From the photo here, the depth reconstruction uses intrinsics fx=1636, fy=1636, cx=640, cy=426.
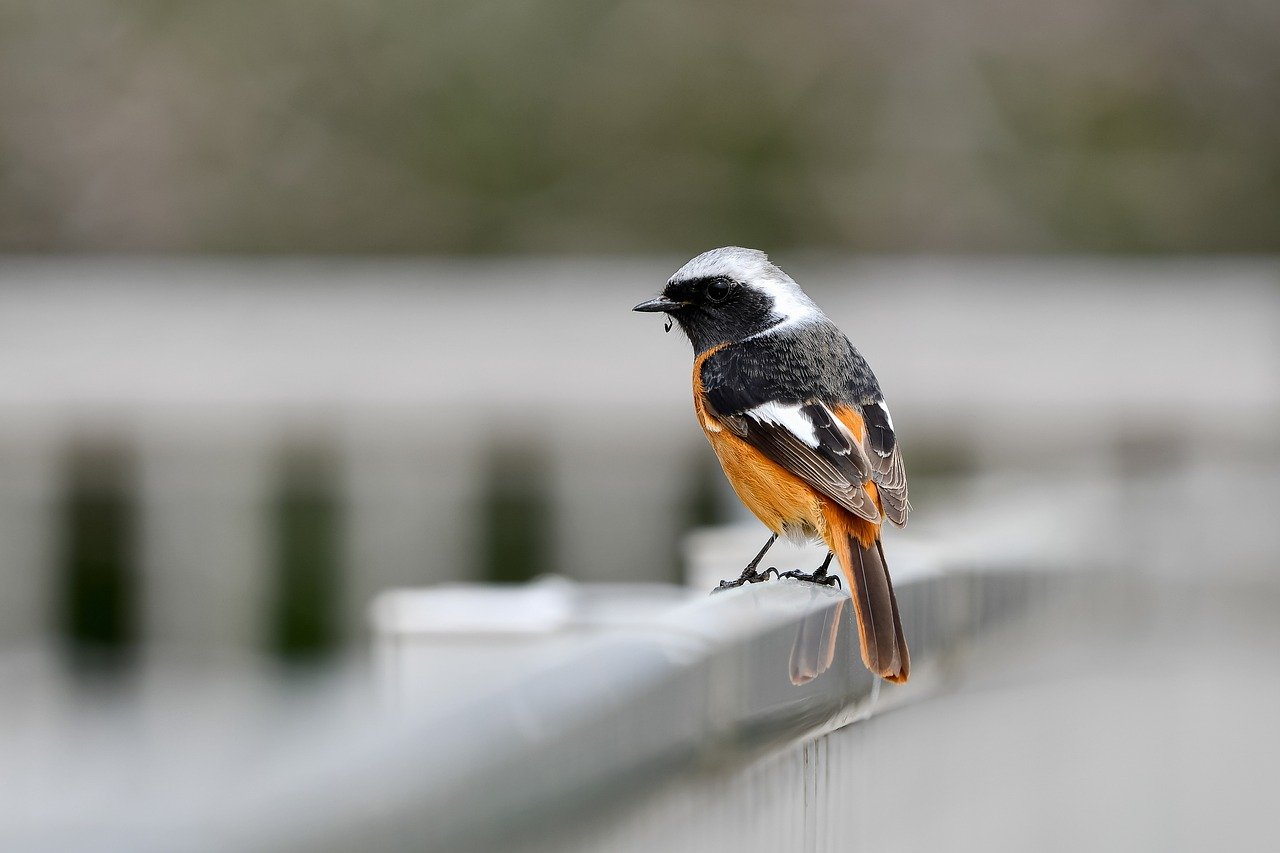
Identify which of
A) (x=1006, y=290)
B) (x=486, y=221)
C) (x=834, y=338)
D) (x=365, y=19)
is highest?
(x=365, y=19)

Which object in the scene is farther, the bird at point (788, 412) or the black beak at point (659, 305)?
the black beak at point (659, 305)

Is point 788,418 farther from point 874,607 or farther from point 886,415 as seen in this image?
point 874,607

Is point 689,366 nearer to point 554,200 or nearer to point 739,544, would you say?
point 739,544

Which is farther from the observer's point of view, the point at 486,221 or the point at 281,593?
the point at 486,221

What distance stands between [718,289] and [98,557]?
299cm

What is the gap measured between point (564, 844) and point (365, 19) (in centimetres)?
1374

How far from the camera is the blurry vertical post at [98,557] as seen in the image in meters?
5.70

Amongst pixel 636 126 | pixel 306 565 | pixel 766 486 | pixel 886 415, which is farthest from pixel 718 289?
pixel 636 126

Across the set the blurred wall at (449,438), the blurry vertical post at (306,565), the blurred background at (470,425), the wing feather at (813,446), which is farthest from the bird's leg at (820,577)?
the blurry vertical post at (306,565)

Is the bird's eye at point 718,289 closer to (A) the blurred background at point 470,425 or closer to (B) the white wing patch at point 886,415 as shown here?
(B) the white wing patch at point 886,415

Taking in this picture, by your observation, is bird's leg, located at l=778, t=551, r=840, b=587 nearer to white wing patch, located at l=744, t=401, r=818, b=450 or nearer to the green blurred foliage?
white wing patch, located at l=744, t=401, r=818, b=450

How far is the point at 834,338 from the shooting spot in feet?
11.4

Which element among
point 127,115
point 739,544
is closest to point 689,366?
point 739,544

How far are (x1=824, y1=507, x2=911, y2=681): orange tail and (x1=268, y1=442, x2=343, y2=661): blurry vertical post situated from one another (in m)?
3.24
